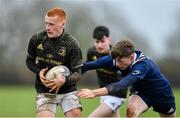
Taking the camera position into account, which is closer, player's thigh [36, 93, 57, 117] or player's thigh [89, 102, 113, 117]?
player's thigh [36, 93, 57, 117]

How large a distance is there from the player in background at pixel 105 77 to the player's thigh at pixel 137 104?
6.61 feet

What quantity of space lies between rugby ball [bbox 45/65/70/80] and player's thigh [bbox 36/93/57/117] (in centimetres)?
53

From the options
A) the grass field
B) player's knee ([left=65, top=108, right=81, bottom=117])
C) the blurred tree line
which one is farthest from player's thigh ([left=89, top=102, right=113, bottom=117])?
the blurred tree line

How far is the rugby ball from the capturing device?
1106 cm

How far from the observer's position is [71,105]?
37.8 ft

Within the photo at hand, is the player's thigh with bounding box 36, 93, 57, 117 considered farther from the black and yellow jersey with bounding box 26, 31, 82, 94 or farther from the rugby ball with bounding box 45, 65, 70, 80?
the rugby ball with bounding box 45, 65, 70, 80

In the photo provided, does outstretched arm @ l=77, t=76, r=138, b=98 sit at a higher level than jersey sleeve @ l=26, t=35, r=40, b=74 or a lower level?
lower

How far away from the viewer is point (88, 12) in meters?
65.1

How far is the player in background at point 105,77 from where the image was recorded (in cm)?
1387

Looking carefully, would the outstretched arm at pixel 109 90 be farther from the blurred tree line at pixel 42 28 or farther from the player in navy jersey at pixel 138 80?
the blurred tree line at pixel 42 28

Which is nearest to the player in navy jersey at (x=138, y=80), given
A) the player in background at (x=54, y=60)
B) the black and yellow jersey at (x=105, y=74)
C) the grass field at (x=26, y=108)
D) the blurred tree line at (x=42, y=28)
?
the player in background at (x=54, y=60)

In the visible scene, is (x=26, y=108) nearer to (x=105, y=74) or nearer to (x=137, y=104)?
(x=105, y=74)

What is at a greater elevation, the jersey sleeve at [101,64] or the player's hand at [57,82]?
the jersey sleeve at [101,64]

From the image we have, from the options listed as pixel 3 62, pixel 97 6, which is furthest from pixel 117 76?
pixel 97 6
